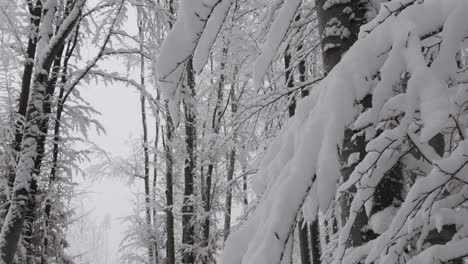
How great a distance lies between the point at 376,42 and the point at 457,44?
0.65 ft

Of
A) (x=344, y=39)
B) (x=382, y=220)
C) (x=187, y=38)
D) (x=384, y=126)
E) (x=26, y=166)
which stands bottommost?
(x=382, y=220)

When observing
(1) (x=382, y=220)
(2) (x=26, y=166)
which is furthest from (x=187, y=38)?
(2) (x=26, y=166)

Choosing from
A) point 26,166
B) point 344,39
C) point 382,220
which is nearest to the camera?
point 382,220

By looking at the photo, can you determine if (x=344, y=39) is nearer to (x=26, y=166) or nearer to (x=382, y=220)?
(x=382, y=220)

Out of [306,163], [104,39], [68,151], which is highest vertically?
[104,39]

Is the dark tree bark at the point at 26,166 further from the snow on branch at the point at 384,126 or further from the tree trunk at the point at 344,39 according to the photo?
the snow on branch at the point at 384,126

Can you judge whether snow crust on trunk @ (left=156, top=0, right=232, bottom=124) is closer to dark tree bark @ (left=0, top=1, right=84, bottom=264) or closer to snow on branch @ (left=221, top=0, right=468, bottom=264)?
snow on branch @ (left=221, top=0, right=468, bottom=264)

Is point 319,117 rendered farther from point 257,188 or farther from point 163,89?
point 163,89

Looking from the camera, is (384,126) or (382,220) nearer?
(384,126)

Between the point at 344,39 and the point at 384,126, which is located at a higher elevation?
the point at 344,39

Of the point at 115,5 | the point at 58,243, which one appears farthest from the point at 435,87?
the point at 58,243

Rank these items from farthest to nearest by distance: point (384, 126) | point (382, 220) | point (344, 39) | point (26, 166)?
point (26, 166) → point (344, 39) → point (382, 220) → point (384, 126)

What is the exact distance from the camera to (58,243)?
10820 mm

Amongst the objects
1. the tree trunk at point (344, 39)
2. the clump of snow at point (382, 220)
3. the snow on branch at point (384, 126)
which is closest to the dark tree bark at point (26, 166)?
the tree trunk at point (344, 39)
